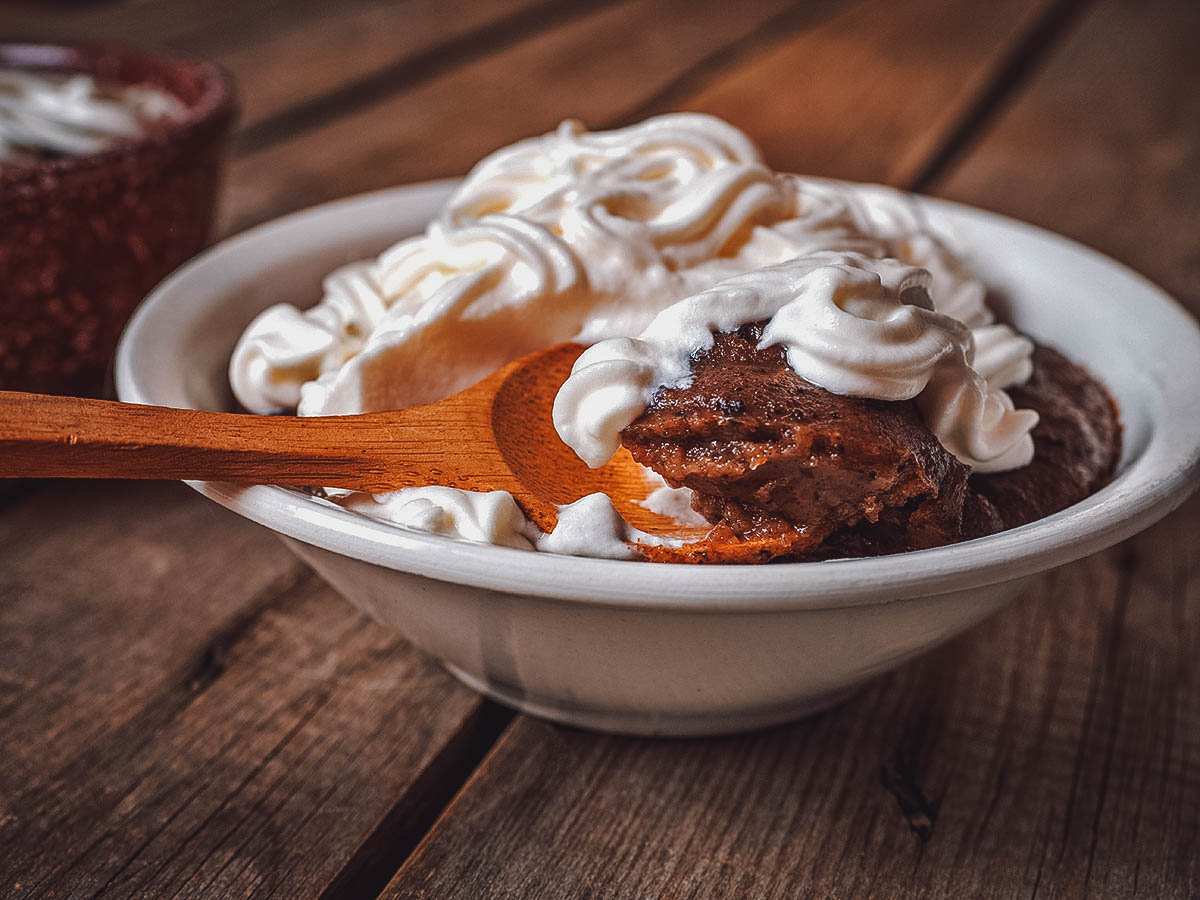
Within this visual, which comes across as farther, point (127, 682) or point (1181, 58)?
point (1181, 58)

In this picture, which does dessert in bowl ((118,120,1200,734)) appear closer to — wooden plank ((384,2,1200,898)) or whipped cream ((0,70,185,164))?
wooden plank ((384,2,1200,898))

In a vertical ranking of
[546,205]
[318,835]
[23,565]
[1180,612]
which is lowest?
[23,565]

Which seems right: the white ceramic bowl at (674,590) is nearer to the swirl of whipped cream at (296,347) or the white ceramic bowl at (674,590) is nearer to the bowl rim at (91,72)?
the swirl of whipped cream at (296,347)

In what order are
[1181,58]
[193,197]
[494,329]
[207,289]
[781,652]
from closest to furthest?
[781,652]
[494,329]
[207,289]
[193,197]
[1181,58]

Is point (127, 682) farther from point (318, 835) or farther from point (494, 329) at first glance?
point (494, 329)

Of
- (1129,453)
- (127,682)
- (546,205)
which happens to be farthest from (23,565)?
(1129,453)

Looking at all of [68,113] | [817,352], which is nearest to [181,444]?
[817,352]

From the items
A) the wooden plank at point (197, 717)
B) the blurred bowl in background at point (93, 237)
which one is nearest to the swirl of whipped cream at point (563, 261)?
the wooden plank at point (197, 717)

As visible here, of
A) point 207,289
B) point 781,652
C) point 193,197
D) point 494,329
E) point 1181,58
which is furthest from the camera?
point 1181,58
